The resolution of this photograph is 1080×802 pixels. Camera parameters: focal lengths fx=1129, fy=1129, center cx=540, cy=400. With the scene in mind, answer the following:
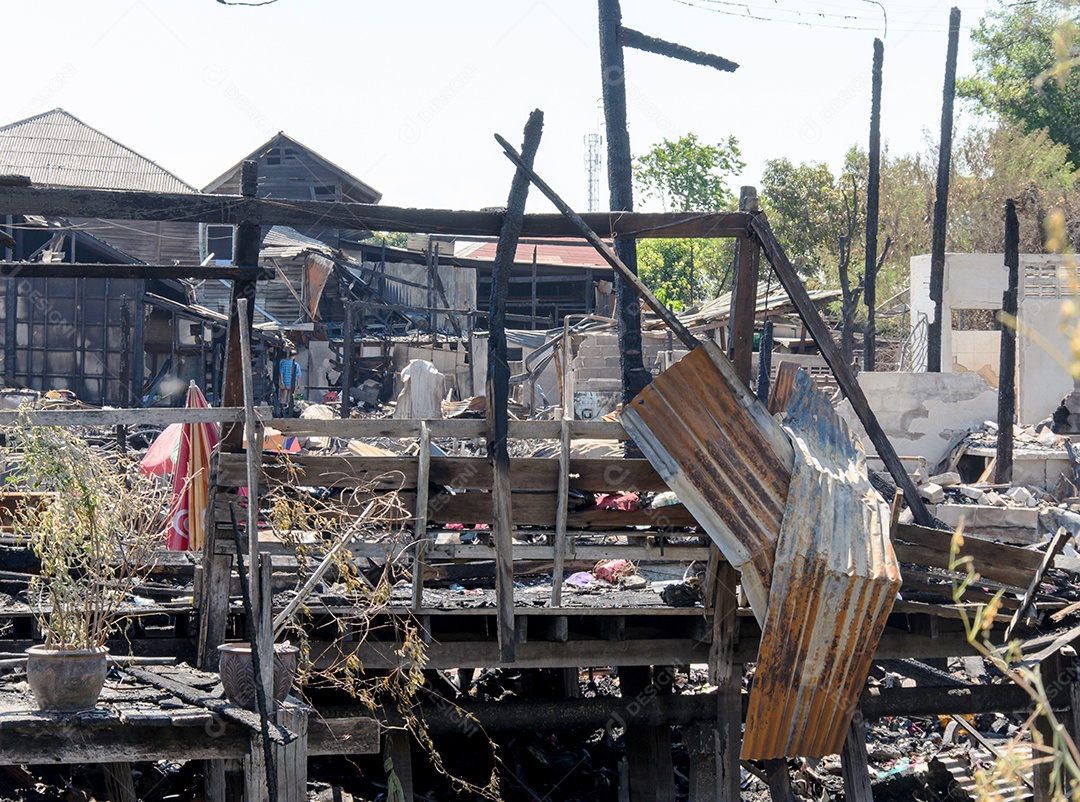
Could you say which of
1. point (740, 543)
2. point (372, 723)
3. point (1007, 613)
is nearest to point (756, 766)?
point (1007, 613)

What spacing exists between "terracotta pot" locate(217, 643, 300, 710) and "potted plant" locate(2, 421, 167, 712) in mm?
596

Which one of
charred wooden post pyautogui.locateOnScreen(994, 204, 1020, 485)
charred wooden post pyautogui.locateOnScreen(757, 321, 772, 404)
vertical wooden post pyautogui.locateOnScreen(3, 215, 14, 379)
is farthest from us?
vertical wooden post pyautogui.locateOnScreen(3, 215, 14, 379)

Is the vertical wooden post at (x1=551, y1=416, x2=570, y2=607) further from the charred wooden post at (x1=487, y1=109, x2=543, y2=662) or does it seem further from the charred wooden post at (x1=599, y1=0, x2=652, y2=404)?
the charred wooden post at (x1=599, y1=0, x2=652, y2=404)

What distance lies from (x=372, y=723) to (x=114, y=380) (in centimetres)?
1666

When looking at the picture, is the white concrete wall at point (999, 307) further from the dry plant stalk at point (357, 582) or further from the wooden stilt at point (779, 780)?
the dry plant stalk at point (357, 582)

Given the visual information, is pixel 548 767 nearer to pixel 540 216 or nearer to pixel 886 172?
pixel 540 216

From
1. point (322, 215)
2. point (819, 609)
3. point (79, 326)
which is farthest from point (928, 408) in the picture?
point (79, 326)

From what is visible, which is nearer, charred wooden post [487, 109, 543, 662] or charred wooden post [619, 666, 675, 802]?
charred wooden post [487, 109, 543, 662]

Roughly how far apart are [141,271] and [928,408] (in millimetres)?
15429

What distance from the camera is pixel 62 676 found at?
5445 millimetres

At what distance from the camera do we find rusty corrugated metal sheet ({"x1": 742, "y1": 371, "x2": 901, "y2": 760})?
22.3 ft

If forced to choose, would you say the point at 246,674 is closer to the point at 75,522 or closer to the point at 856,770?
the point at 75,522

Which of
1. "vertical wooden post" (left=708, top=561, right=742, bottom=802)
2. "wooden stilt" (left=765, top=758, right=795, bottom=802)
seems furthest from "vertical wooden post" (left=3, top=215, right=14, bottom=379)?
"wooden stilt" (left=765, top=758, right=795, bottom=802)

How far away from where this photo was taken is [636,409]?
7.08 meters
